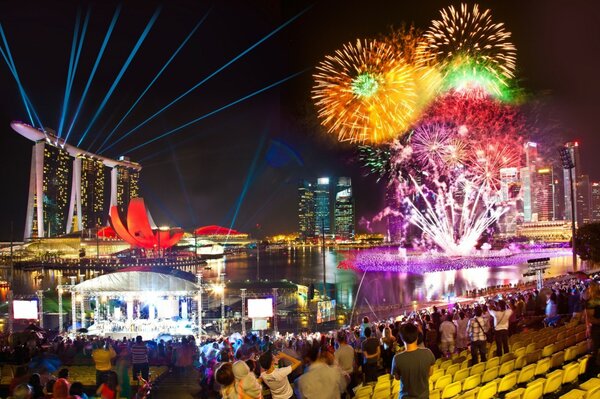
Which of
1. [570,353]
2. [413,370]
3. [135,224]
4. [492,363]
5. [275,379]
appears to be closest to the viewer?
[413,370]

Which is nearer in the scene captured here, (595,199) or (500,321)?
(500,321)

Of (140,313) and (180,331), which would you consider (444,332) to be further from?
(140,313)

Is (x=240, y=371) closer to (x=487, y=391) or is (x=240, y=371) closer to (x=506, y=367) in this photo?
(x=487, y=391)

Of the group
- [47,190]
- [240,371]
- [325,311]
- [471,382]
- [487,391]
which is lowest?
[325,311]

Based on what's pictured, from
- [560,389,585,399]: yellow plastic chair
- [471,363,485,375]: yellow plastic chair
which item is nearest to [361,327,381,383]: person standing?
[471,363,485,375]: yellow plastic chair

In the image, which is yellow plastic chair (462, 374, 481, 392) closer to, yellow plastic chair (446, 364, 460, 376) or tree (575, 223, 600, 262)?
yellow plastic chair (446, 364, 460, 376)

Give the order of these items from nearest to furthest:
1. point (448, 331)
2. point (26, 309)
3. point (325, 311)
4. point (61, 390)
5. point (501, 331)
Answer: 1. point (61, 390)
2. point (501, 331)
3. point (448, 331)
4. point (26, 309)
5. point (325, 311)

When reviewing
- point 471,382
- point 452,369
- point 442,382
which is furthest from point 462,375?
point 452,369

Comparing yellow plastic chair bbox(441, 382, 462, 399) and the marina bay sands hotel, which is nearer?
yellow plastic chair bbox(441, 382, 462, 399)
